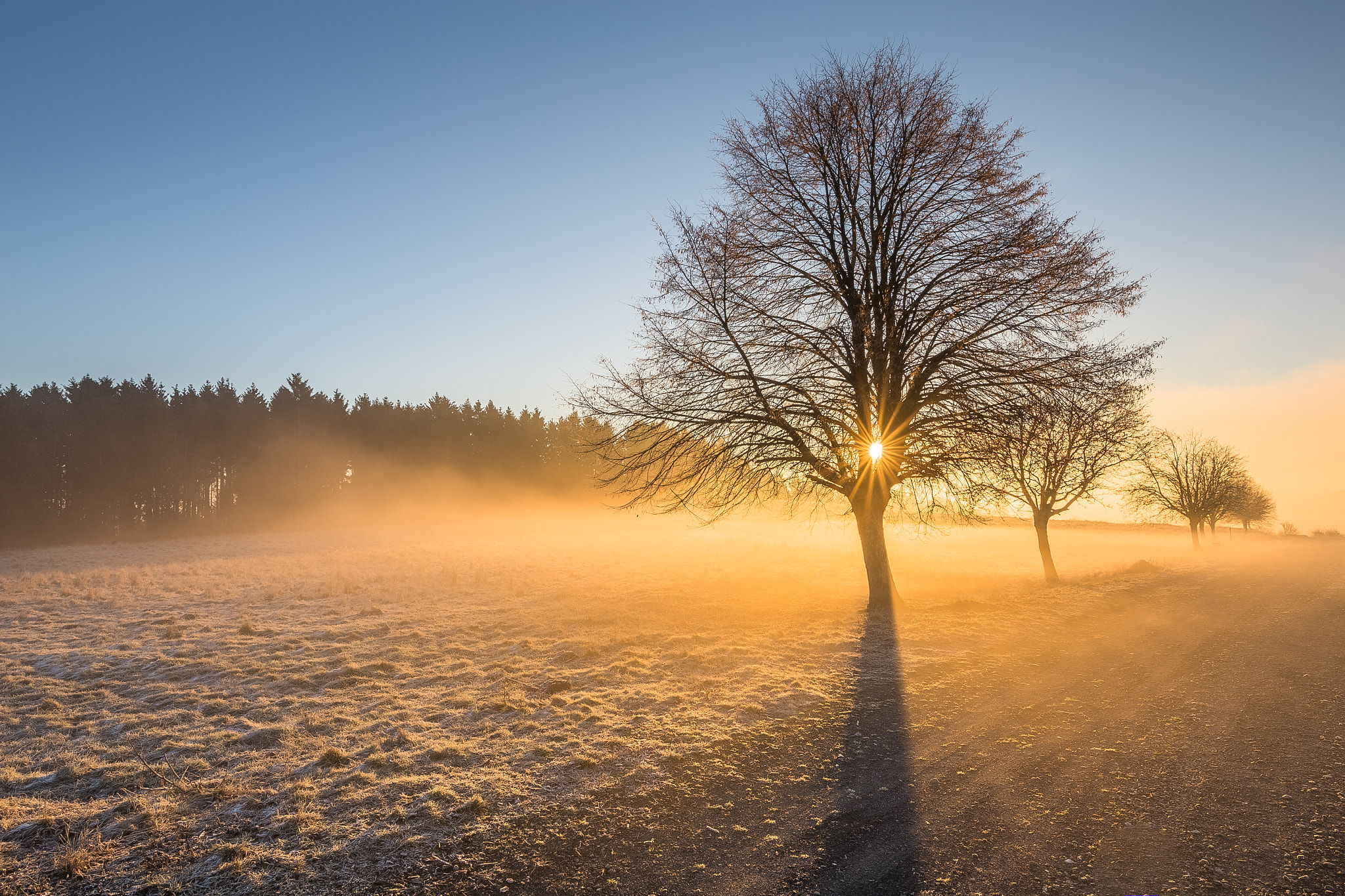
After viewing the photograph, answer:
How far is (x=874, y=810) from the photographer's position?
451cm

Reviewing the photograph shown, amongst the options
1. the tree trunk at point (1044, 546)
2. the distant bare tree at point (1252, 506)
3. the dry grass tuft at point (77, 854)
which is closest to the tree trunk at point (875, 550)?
the tree trunk at point (1044, 546)

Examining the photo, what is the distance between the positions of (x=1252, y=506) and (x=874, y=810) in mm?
82880

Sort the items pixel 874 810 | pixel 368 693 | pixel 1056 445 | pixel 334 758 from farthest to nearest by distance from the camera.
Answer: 1. pixel 1056 445
2. pixel 368 693
3. pixel 334 758
4. pixel 874 810

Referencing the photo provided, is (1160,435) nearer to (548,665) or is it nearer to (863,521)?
(863,521)

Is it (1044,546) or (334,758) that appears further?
(1044,546)

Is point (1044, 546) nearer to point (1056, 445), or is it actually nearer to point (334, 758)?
point (1056, 445)

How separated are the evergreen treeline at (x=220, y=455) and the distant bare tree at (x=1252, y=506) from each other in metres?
56.3

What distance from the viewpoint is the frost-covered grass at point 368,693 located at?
437 cm

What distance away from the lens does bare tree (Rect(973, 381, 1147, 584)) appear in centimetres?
1085

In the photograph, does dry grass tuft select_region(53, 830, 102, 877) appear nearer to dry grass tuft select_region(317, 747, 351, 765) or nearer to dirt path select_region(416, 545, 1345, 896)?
dry grass tuft select_region(317, 747, 351, 765)

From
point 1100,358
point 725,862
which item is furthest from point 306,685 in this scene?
point 1100,358

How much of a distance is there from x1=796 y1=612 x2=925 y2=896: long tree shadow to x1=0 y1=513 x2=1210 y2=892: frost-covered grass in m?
0.90

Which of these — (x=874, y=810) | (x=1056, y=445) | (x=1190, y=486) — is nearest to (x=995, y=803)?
(x=874, y=810)

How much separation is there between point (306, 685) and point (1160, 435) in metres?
31.7
